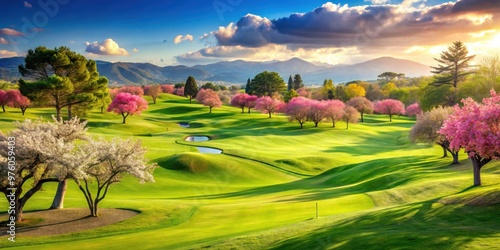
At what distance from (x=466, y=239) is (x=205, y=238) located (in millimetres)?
13384

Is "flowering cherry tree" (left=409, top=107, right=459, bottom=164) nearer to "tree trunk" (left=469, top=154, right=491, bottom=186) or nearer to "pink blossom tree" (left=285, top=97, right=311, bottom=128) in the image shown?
"tree trunk" (left=469, top=154, right=491, bottom=186)

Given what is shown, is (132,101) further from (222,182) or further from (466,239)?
(466,239)

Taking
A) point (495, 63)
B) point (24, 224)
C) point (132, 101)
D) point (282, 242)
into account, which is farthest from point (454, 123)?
point (132, 101)

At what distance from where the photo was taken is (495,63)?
7856 centimetres

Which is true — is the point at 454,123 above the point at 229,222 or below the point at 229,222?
above

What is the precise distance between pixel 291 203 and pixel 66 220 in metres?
17.4

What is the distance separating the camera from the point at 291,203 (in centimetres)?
3212

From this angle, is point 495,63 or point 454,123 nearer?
point 454,123

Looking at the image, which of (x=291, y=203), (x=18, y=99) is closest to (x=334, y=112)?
(x=291, y=203)

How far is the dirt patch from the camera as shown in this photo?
26.4 m

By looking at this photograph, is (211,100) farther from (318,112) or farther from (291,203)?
(291,203)

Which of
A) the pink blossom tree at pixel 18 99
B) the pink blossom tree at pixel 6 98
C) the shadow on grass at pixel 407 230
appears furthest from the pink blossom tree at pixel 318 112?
the shadow on grass at pixel 407 230

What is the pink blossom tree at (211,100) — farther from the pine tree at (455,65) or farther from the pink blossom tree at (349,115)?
the pine tree at (455,65)

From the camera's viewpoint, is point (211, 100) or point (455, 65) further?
point (211, 100)
